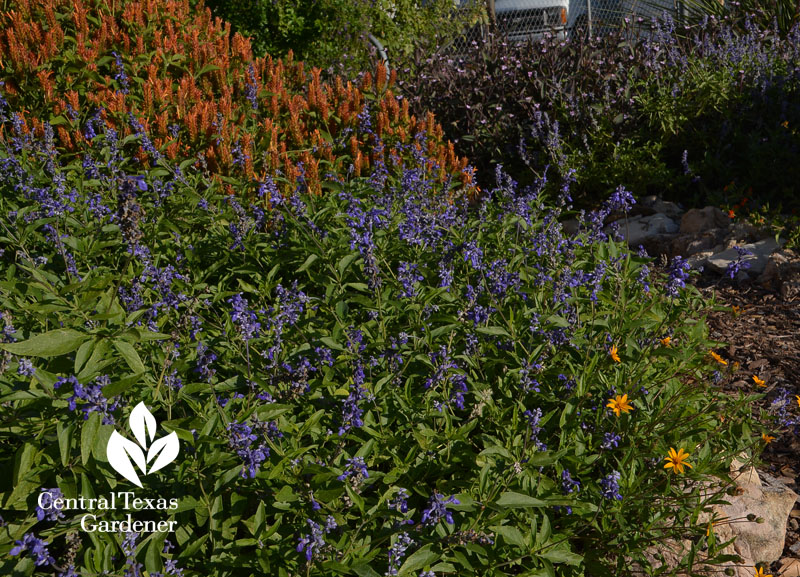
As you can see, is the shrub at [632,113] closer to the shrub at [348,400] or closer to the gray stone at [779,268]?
the gray stone at [779,268]

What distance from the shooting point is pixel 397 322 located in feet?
10.0

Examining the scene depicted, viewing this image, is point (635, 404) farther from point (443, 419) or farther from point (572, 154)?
point (572, 154)

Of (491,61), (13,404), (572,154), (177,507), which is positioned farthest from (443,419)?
(491,61)

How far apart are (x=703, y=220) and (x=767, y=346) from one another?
5.65 ft

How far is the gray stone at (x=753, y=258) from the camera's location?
199 inches

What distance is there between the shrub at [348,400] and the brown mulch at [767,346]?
0.53m

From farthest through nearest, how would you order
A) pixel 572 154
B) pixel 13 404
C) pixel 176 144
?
pixel 572 154 < pixel 176 144 < pixel 13 404

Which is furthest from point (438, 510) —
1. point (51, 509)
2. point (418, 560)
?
point (51, 509)

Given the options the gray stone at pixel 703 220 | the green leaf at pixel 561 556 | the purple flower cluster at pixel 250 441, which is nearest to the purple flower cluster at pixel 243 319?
the purple flower cluster at pixel 250 441

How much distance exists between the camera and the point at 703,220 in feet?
18.7

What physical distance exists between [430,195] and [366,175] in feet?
2.10

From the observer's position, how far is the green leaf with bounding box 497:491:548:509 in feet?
6.79

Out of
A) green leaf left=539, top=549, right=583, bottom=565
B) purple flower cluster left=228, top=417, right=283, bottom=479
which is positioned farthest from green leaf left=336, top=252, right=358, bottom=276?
green leaf left=539, top=549, right=583, bottom=565

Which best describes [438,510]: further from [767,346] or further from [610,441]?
[767,346]
